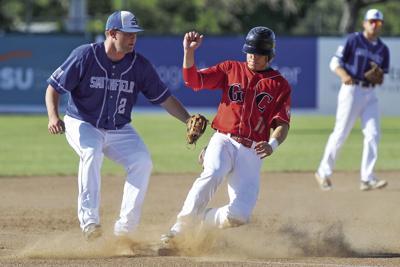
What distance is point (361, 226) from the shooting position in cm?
954

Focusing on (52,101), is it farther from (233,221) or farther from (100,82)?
(233,221)

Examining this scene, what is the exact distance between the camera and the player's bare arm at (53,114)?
7551mm

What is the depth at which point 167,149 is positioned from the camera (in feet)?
57.9

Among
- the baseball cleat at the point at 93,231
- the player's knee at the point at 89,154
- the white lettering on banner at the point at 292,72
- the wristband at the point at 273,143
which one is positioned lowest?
the white lettering on banner at the point at 292,72

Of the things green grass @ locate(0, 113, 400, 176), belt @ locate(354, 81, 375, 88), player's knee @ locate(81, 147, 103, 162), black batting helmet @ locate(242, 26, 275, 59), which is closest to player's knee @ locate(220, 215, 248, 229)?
player's knee @ locate(81, 147, 103, 162)

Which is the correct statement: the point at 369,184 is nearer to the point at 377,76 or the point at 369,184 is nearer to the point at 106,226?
the point at 377,76

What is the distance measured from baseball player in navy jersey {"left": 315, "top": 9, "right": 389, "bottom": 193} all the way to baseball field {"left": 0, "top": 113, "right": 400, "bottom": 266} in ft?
1.05

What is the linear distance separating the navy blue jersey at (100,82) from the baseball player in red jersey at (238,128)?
0.47 m

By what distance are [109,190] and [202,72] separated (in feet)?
15.7

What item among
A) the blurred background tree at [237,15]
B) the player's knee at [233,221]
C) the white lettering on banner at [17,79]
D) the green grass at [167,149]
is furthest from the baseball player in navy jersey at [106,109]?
the blurred background tree at [237,15]

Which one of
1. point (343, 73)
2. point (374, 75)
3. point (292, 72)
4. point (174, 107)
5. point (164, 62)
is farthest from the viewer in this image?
point (164, 62)

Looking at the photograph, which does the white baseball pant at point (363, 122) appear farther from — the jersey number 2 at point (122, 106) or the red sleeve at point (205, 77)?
the jersey number 2 at point (122, 106)

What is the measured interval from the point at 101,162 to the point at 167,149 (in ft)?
32.4

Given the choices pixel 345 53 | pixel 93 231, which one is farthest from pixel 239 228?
pixel 345 53
